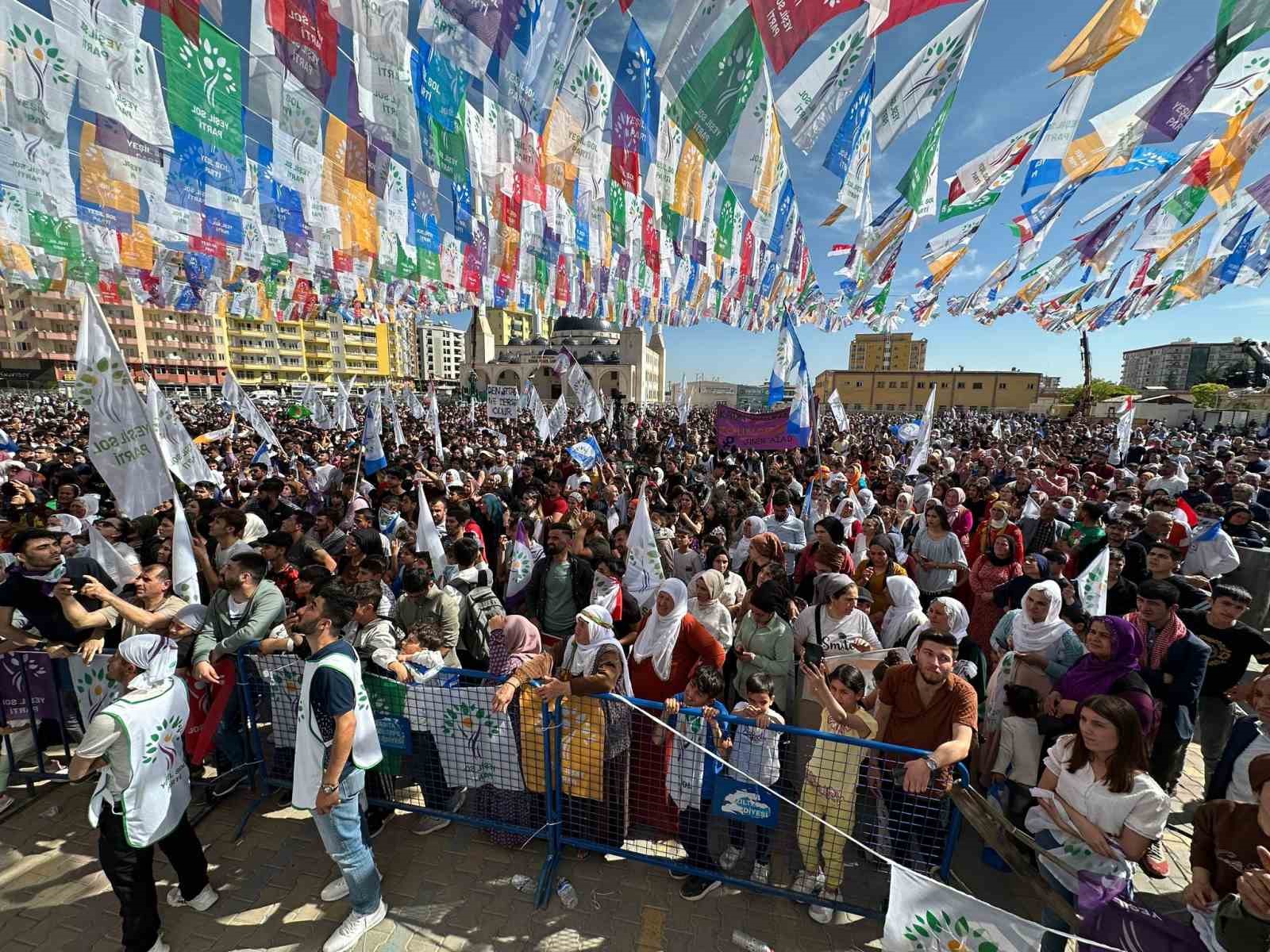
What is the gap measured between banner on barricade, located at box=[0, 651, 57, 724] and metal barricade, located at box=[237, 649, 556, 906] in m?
1.47

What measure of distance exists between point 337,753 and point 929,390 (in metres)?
91.3

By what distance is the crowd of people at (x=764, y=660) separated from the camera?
2723mm

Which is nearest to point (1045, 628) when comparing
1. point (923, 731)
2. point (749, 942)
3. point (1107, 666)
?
point (1107, 666)

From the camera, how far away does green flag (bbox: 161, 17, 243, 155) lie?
17.1ft

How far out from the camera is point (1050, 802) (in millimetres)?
2674

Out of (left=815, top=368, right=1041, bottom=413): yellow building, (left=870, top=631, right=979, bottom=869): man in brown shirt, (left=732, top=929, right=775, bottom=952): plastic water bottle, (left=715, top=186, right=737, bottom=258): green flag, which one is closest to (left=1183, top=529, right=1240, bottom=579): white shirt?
(left=870, top=631, right=979, bottom=869): man in brown shirt

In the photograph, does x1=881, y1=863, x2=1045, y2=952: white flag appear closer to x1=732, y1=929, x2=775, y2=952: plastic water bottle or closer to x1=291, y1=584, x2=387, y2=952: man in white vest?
x1=732, y1=929, x2=775, y2=952: plastic water bottle

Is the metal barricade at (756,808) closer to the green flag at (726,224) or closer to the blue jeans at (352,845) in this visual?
the blue jeans at (352,845)

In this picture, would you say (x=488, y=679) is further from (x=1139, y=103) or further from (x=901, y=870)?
(x=1139, y=103)

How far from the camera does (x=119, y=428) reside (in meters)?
4.31

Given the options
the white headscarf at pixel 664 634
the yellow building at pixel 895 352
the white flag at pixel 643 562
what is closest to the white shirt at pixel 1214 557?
the white flag at pixel 643 562

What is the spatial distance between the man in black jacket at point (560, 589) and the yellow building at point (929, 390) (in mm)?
79802

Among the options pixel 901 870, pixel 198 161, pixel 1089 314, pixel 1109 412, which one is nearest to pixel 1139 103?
pixel 901 870

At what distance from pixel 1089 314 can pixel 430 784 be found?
78.8ft
